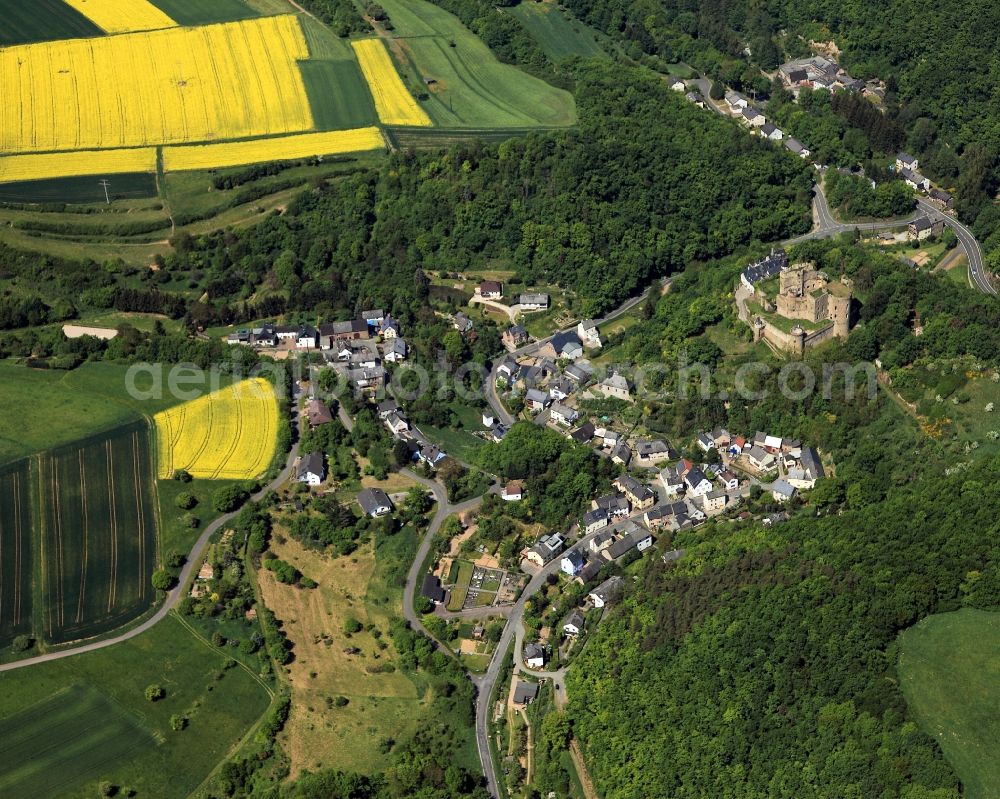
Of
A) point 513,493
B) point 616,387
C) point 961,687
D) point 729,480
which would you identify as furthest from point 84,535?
point 961,687

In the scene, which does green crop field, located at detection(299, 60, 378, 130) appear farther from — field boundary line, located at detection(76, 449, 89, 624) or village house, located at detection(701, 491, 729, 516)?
village house, located at detection(701, 491, 729, 516)

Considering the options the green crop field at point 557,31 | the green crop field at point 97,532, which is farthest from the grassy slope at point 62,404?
the green crop field at point 557,31

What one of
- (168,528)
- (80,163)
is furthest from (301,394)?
(80,163)

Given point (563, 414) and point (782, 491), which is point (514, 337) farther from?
point (782, 491)

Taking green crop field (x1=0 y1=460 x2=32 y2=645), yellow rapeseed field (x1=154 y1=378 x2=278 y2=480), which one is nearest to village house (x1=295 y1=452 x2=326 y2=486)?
yellow rapeseed field (x1=154 y1=378 x2=278 y2=480)

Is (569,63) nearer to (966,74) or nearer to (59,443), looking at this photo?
(966,74)

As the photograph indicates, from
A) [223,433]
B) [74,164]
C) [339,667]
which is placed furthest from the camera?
[74,164]
